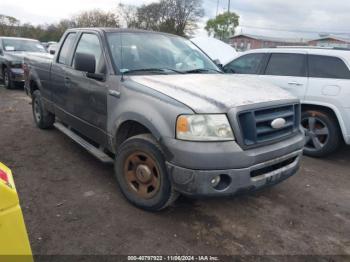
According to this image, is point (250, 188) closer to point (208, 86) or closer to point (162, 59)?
point (208, 86)

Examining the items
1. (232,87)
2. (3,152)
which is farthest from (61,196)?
(232,87)

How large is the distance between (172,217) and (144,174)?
53cm

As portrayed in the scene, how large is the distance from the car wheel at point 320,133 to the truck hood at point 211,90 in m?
2.05

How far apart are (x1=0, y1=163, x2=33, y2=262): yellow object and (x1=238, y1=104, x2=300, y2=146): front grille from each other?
1897 mm

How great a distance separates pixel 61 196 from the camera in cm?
356

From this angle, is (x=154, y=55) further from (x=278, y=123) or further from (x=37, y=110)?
(x=37, y=110)

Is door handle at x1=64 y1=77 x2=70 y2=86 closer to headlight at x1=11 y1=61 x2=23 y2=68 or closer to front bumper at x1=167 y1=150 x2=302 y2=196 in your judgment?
front bumper at x1=167 y1=150 x2=302 y2=196

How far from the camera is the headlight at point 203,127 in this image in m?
2.70

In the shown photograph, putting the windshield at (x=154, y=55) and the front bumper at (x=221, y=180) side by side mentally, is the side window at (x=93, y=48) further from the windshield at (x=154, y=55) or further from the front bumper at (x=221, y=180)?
the front bumper at (x=221, y=180)

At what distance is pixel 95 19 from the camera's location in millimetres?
44969

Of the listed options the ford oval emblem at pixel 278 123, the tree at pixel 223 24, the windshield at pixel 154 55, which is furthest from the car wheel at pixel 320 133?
the tree at pixel 223 24

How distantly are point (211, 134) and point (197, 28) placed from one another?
55781 mm

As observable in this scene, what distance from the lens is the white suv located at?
16.0ft

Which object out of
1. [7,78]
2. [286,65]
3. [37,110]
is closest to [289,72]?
[286,65]
